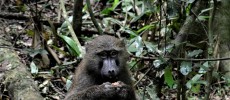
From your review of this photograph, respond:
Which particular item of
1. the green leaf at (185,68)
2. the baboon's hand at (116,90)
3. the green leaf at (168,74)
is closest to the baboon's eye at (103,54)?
the baboon's hand at (116,90)

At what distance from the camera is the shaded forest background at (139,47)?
5.76 meters

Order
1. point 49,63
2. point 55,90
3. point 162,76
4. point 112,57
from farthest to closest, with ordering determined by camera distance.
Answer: point 49,63, point 55,90, point 162,76, point 112,57

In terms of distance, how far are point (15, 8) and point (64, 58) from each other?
221 cm

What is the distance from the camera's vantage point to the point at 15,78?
6.83m

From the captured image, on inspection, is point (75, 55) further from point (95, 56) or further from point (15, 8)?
point (15, 8)

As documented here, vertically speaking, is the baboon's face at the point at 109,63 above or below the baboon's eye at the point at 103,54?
below

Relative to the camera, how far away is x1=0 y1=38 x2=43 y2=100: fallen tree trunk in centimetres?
642

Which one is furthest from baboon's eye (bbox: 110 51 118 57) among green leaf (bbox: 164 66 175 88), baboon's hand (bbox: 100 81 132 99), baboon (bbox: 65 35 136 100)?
green leaf (bbox: 164 66 175 88)

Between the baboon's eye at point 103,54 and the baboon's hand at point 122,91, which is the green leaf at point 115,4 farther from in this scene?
the baboon's hand at point 122,91

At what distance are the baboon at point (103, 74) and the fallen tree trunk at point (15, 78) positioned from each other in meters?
0.83

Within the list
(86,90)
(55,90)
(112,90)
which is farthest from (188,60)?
(55,90)

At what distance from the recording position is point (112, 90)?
5.35 m

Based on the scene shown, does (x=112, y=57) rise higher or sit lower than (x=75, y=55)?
higher

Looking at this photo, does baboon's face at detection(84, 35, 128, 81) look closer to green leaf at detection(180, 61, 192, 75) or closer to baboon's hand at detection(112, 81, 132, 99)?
baboon's hand at detection(112, 81, 132, 99)
